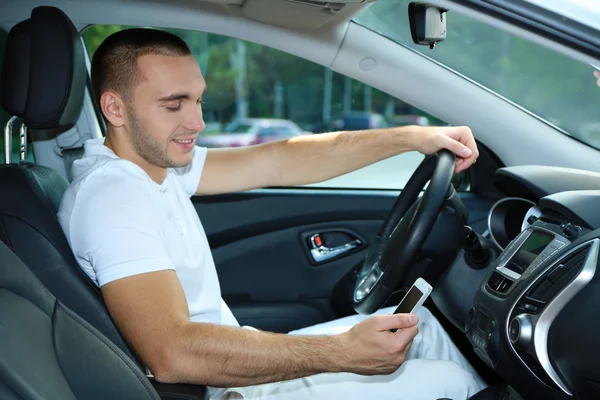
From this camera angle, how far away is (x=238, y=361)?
151cm

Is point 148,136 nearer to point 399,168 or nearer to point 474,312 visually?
→ point 474,312

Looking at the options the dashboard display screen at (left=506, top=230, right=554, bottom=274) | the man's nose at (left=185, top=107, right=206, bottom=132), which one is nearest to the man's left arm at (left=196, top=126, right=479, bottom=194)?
the man's nose at (left=185, top=107, right=206, bottom=132)

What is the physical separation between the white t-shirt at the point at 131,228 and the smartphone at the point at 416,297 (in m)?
0.49

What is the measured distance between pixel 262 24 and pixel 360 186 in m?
0.77

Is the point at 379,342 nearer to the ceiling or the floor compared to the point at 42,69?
nearer to the floor

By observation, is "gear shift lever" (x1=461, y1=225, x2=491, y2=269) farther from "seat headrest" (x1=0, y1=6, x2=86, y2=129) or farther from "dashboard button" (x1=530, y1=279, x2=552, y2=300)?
"seat headrest" (x1=0, y1=6, x2=86, y2=129)

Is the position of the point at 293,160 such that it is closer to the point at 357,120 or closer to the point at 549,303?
the point at 357,120

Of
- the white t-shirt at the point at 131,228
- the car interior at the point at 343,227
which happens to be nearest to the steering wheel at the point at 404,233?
the car interior at the point at 343,227

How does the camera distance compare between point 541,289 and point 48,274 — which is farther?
point 48,274

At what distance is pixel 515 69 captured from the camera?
221cm

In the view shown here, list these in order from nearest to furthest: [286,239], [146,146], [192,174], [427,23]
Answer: [427,23] < [146,146] < [192,174] < [286,239]

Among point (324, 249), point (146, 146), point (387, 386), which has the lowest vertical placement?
point (324, 249)

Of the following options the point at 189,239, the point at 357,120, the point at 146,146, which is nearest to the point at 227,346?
the point at 189,239

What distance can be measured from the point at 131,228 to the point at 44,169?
424mm
